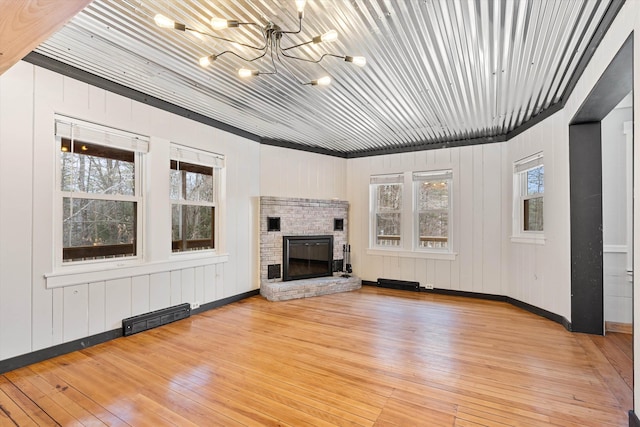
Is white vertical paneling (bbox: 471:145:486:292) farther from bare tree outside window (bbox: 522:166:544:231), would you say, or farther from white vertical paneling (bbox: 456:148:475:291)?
bare tree outside window (bbox: 522:166:544:231)

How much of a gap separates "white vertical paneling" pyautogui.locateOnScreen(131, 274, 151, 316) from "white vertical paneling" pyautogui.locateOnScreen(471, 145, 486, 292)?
5124 millimetres

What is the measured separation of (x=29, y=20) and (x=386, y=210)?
19.5 feet

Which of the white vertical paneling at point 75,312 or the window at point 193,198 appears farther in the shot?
the window at point 193,198

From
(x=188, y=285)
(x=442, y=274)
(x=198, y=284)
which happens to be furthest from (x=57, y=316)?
(x=442, y=274)

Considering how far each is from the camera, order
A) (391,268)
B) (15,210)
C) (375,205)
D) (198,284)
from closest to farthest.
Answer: (15,210)
(198,284)
(391,268)
(375,205)

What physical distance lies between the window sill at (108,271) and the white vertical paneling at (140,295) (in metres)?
0.08

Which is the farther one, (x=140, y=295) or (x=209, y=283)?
(x=209, y=283)

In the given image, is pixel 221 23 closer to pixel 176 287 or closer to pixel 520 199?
pixel 176 287

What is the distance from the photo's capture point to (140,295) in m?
3.80

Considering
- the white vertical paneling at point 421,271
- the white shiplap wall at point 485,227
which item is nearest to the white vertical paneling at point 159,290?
the white shiplap wall at point 485,227

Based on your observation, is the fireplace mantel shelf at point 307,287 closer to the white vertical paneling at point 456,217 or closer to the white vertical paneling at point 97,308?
the white vertical paneling at point 456,217

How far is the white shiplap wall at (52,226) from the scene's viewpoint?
278 centimetres

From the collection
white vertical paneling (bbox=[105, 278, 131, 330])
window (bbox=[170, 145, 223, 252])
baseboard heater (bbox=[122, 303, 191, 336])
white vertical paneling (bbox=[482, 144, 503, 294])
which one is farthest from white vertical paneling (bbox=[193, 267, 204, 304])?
white vertical paneling (bbox=[482, 144, 503, 294])

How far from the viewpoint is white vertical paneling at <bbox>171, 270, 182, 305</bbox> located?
420 centimetres
